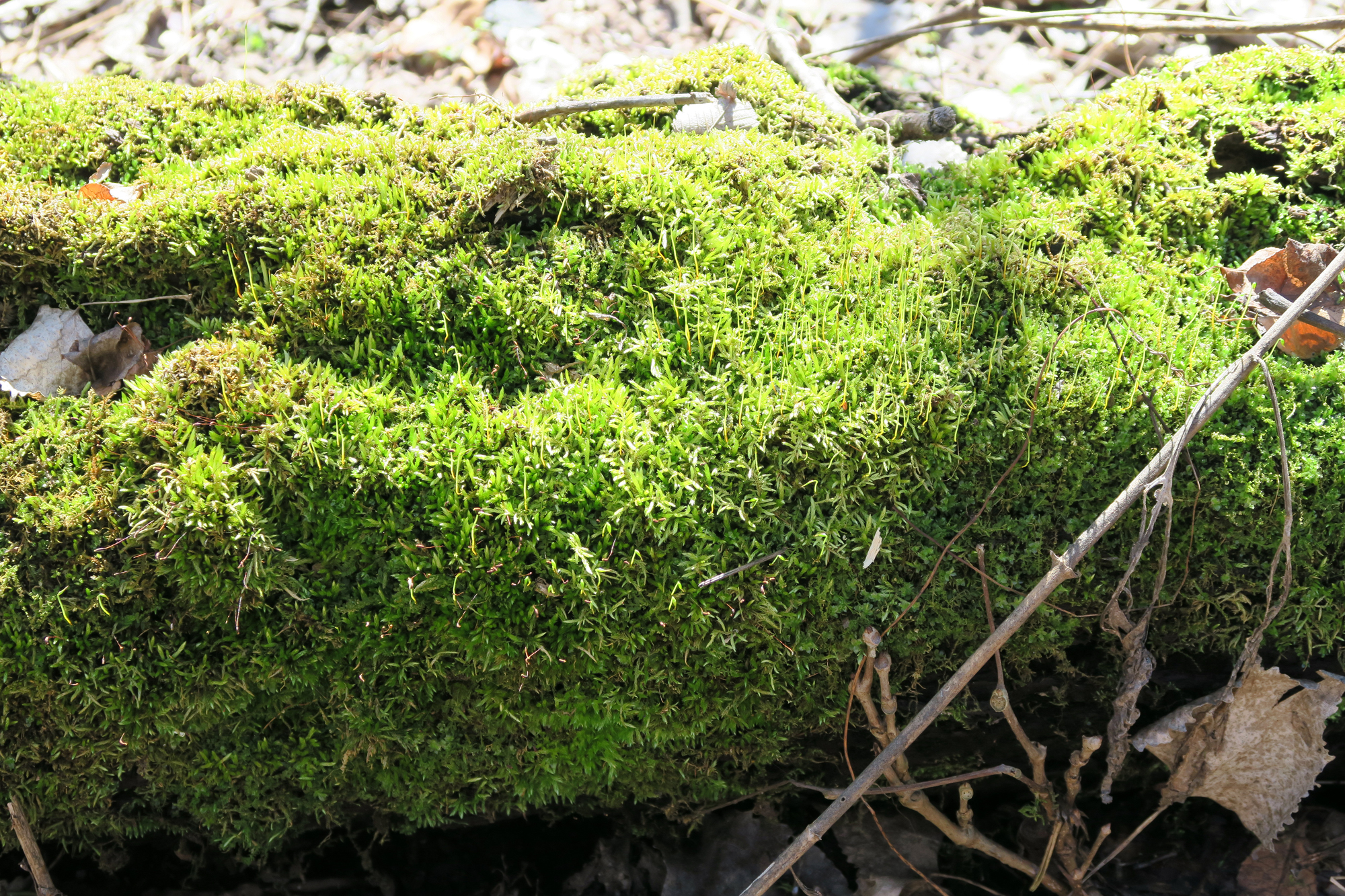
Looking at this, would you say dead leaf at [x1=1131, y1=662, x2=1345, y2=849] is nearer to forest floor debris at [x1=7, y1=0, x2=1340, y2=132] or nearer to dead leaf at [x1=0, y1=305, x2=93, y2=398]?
dead leaf at [x1=0, y1=305, x2=93, y2=398]

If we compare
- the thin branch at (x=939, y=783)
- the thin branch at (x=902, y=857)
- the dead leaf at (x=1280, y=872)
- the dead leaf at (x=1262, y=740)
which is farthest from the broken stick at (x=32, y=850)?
the dead leaf at (x=1280, y=872)

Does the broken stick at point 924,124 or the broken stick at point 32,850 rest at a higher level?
the broken stick at point 924,124

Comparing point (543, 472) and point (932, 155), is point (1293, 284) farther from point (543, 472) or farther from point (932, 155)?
point (543, 472)

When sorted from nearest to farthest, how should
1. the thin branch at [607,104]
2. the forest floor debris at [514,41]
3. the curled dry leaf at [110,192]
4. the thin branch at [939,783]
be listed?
the thin branch at [939,783] → the curled dry leaf at [110,192] → the thin branch at [607,104] → the forest floor debris at [514,41]

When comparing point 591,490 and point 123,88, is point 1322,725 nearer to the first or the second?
point 591,490

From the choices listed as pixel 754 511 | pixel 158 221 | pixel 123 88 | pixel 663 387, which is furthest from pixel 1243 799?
pixel 123 88

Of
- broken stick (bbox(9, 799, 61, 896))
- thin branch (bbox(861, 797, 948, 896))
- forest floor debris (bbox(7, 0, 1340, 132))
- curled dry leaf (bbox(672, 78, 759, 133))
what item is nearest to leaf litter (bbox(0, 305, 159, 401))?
broken stick (bbox(9, 799, 61, 896))

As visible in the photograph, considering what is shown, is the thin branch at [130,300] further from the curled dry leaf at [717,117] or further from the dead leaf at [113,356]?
the curled dry leaf at [717,117]
